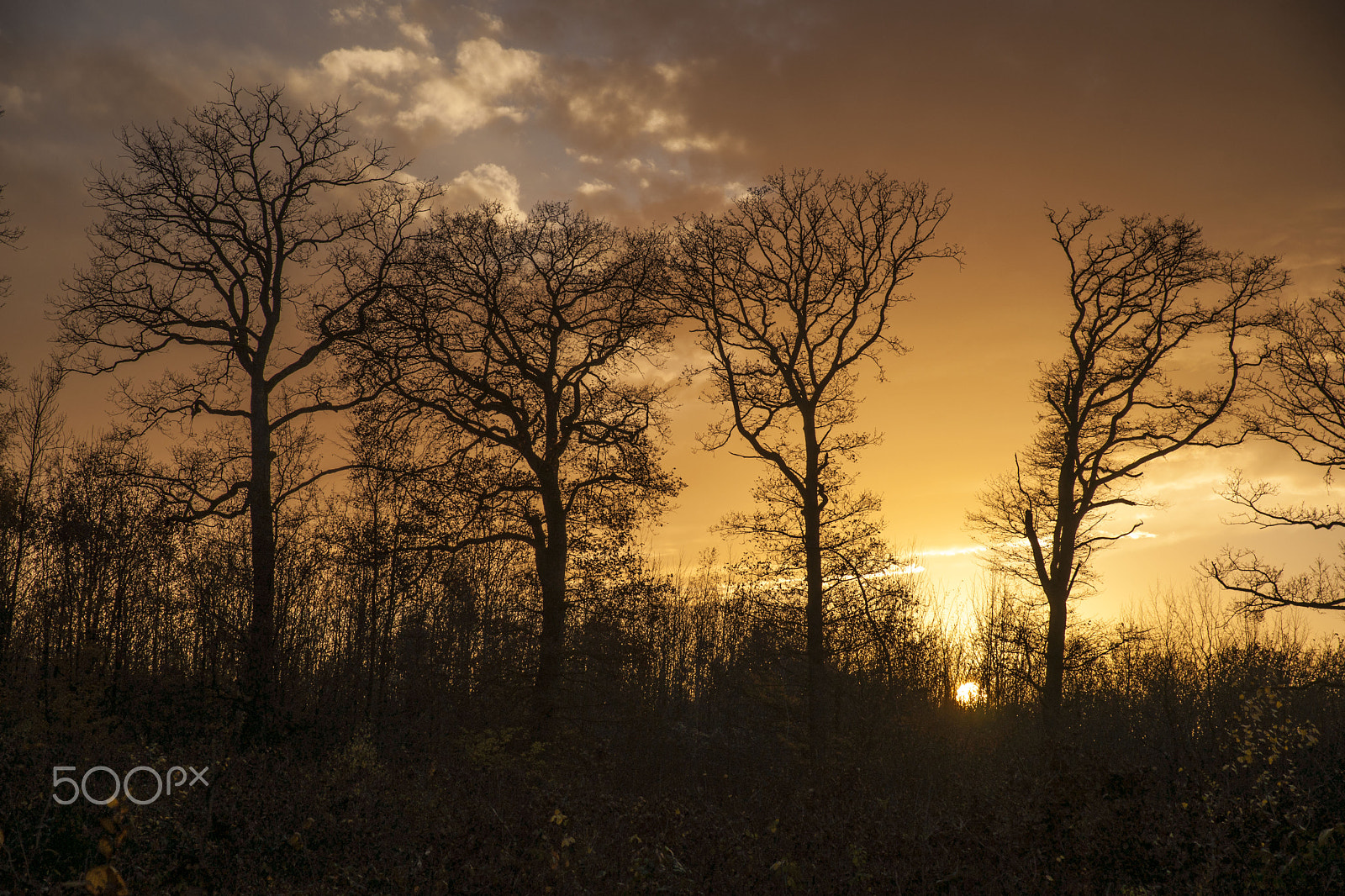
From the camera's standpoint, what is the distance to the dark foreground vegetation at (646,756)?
8141mm

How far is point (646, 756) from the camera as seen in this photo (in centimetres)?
2362

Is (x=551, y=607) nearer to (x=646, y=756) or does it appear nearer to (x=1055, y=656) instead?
(x=646, y=756)

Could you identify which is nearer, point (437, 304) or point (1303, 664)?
point (437, 304)

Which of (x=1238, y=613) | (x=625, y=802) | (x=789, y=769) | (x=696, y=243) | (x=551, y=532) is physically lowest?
Answer: (x=789, y=769)

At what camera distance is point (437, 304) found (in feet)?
72.7

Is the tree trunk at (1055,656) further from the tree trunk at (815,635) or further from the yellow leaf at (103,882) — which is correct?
the yellow leaf at (103,882)

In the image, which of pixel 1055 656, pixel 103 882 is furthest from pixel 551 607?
pixel 103 882

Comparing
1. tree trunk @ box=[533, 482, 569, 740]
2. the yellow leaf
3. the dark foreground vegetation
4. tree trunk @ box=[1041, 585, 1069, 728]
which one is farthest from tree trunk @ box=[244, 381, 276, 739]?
tree trunk @ box=[1041, 585, 1069, 728]

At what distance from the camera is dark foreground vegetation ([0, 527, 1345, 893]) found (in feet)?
26.7

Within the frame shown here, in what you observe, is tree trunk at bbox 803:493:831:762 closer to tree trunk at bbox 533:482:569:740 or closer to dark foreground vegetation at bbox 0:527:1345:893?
dark foreground vegetation at bbox 0:527:1345:893

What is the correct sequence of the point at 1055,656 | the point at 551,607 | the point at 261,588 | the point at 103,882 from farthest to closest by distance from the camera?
1. the point at 1055,656
2. the point at 551,607
3. the point at 261,588
4. the point at 103,882

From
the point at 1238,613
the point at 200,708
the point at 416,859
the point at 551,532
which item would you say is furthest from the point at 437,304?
the point at 1238,613

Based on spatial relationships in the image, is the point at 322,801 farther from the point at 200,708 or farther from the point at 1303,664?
the point at 1303,664

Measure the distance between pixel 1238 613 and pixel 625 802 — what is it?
1960cm
